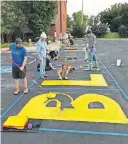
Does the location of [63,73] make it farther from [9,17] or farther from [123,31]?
[123,31]

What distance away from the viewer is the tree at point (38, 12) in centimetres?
4056

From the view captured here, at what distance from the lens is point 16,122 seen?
21.1 feet

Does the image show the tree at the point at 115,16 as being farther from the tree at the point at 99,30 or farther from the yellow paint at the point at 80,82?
the yellow paint at the point at 80,82

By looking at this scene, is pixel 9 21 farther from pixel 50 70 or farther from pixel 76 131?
pixel 76 131

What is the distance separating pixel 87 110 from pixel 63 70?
464 cm

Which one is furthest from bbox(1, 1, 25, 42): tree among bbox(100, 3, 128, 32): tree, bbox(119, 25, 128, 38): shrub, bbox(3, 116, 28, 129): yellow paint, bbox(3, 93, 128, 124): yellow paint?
bbox(100, 3, 128, 32): tree

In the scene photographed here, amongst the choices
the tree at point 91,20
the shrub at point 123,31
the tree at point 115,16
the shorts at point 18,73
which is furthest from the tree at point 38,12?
the tree at point 91,20

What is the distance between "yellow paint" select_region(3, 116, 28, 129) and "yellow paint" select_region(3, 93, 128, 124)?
29cm

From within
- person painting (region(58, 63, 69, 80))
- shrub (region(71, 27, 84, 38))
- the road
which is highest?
shrub (region(71, 27, 84, 38))

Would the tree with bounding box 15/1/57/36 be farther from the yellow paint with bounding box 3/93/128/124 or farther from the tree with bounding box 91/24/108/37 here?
the yellow paint with bounding box 3/93/128/124

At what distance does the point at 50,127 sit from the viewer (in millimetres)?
6414

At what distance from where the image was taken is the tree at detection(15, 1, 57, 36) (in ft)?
133

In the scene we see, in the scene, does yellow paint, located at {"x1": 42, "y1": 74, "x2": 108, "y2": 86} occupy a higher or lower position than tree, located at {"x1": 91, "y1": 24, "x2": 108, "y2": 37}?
lower

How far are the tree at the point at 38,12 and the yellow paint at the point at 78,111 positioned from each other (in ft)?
108
